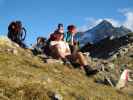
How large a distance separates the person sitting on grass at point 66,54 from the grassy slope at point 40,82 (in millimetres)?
802

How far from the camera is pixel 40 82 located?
1488 centimetres

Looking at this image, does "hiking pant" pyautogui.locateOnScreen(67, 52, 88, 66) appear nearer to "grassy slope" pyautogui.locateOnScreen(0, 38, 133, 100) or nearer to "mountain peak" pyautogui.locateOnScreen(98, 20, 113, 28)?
"grassy slope" pyautogui.locateOnScreen(0, 38, 133, 100)

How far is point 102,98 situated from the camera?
1562 cm

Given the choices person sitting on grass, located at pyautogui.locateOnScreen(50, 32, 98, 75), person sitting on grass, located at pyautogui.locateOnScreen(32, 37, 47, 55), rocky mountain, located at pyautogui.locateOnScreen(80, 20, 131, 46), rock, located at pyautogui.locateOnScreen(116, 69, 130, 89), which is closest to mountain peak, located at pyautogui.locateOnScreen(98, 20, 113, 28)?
rocky mountain, located at pyautogui.locateOnScreen(80, 20, 131, 46)

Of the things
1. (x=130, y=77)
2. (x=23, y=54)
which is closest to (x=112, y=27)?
(x=130, y=77)

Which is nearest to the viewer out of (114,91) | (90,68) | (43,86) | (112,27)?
(43,86)

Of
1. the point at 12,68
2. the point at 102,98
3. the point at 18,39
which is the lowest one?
the point at 102,98

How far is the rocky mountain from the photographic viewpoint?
4776 centimetres

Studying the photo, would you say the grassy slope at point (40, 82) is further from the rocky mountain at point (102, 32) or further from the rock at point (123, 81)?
the rocky mountain at point (102, 32)

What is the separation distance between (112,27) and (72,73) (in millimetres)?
39228

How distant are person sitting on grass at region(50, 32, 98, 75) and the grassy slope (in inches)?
31.6

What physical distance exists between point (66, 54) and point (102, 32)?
3189 centimetres

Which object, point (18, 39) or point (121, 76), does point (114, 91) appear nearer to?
point (121, 76)

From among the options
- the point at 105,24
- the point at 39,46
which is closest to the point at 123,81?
the point at 39,46
